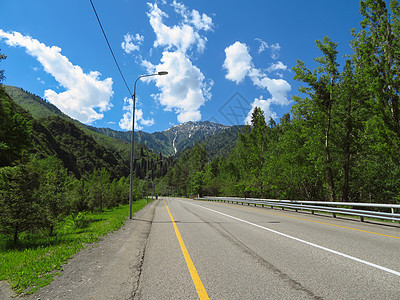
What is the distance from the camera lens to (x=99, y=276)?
14.1 feet

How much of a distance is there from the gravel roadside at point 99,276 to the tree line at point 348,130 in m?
18.8

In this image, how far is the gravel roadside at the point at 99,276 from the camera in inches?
139

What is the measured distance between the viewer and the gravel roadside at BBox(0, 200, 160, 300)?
3.52 meters

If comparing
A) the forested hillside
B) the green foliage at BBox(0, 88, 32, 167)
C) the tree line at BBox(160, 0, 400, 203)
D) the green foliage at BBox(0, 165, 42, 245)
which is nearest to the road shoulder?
the green foliage at BBox(0, 165, 42, 245)

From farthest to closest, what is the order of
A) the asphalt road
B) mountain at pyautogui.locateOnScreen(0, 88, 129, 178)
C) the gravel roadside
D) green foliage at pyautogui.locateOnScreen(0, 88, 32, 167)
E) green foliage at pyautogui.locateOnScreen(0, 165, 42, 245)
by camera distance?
mountain at pyautogui.locateOnScreen(0, 88, 129, 178) < green foliage at pyautogui.locateOnScreen(0, 88, 32, 167) < green foliage at pyautogui.locateOnScreen(0, 165, 42, 245) < the gravel roadside < the asphalt road

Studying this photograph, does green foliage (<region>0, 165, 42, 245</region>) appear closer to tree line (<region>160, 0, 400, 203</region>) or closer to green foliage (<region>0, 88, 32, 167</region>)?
green foliage (<region>0, 88, 32, 167</region>)

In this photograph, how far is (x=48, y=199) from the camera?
1105 centimetres

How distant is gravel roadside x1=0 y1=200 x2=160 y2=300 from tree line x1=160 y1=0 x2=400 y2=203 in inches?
739

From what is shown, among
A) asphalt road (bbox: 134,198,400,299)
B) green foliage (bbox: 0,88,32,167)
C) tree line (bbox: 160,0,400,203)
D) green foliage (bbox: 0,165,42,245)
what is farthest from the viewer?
green foliage (bbox: 0,88,32,167)

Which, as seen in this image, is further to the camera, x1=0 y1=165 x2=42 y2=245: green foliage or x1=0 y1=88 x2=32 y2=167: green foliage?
x1=0 y1=88 x2=32 y2=167: green foliage

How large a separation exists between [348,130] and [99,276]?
78.0 ft

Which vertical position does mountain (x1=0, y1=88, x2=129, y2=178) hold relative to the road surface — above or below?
above

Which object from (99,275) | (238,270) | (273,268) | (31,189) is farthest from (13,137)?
(273,268)

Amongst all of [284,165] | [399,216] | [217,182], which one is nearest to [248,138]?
[284,165]
